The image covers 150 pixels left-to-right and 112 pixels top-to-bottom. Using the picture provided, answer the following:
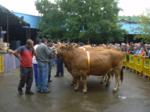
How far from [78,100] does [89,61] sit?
1.91 m

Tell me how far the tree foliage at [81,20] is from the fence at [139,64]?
36.6 feet

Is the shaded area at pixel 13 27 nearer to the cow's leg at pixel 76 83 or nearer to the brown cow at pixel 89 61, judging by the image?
the brown cow at pixel 89 61

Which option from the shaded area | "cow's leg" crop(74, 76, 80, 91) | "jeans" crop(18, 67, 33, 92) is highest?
the shaded area

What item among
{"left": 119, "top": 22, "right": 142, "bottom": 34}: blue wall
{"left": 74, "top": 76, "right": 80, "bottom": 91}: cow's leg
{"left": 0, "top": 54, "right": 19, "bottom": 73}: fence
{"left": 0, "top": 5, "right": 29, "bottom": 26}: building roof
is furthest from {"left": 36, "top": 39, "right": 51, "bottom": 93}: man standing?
{"left": 119, "top": 22, "right": 142, "bottom": 34}: blue wall

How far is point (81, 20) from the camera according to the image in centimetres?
3575

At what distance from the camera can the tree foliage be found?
3547cm

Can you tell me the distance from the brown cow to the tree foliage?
70.6ft

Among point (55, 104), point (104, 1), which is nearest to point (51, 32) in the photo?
point (104, 1)

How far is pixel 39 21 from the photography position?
3744 cm

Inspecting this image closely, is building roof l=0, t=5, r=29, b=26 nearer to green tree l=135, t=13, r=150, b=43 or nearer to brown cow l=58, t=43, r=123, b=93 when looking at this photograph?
brown cow l=58, t=43, r=123, b=93

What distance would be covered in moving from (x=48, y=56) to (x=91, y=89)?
2.07 meters

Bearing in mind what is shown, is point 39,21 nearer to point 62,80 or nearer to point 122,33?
point 122,33

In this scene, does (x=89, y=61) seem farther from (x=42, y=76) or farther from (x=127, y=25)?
(x=127, y=25)

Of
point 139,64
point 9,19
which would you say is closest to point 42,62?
point 139,64
